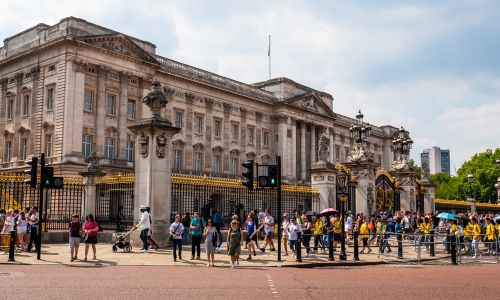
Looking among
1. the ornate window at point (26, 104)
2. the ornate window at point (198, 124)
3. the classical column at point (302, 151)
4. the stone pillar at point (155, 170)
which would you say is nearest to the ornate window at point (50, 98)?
the ornate window at point (26, 104)

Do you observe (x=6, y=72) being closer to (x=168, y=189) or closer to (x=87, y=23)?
(x=87, y=23)

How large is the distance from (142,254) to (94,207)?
7.63 m

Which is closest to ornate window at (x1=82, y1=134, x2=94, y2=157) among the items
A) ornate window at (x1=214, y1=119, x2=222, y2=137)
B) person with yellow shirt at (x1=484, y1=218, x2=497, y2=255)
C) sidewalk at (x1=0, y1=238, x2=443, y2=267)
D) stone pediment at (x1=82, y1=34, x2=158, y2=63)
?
stone pediment at (x1=82, y1=34, x2=158, y2=63)

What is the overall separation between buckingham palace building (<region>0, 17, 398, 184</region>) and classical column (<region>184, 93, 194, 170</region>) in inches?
4.3

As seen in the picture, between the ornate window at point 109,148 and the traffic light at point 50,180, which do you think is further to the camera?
the ornate window at point 109,148

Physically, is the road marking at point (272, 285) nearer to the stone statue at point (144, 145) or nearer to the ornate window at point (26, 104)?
the stone statue at point (144, 145)

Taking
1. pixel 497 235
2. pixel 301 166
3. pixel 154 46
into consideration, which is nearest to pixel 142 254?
pixel 497 235

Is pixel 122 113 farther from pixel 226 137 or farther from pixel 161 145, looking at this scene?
pixel 161 145

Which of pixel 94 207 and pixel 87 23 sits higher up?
pixel 87 23

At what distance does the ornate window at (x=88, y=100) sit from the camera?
156ft

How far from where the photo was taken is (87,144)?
47.4 meters

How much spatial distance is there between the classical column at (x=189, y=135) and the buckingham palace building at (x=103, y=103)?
11cm

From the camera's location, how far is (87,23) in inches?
1864

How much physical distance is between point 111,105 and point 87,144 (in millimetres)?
4717
